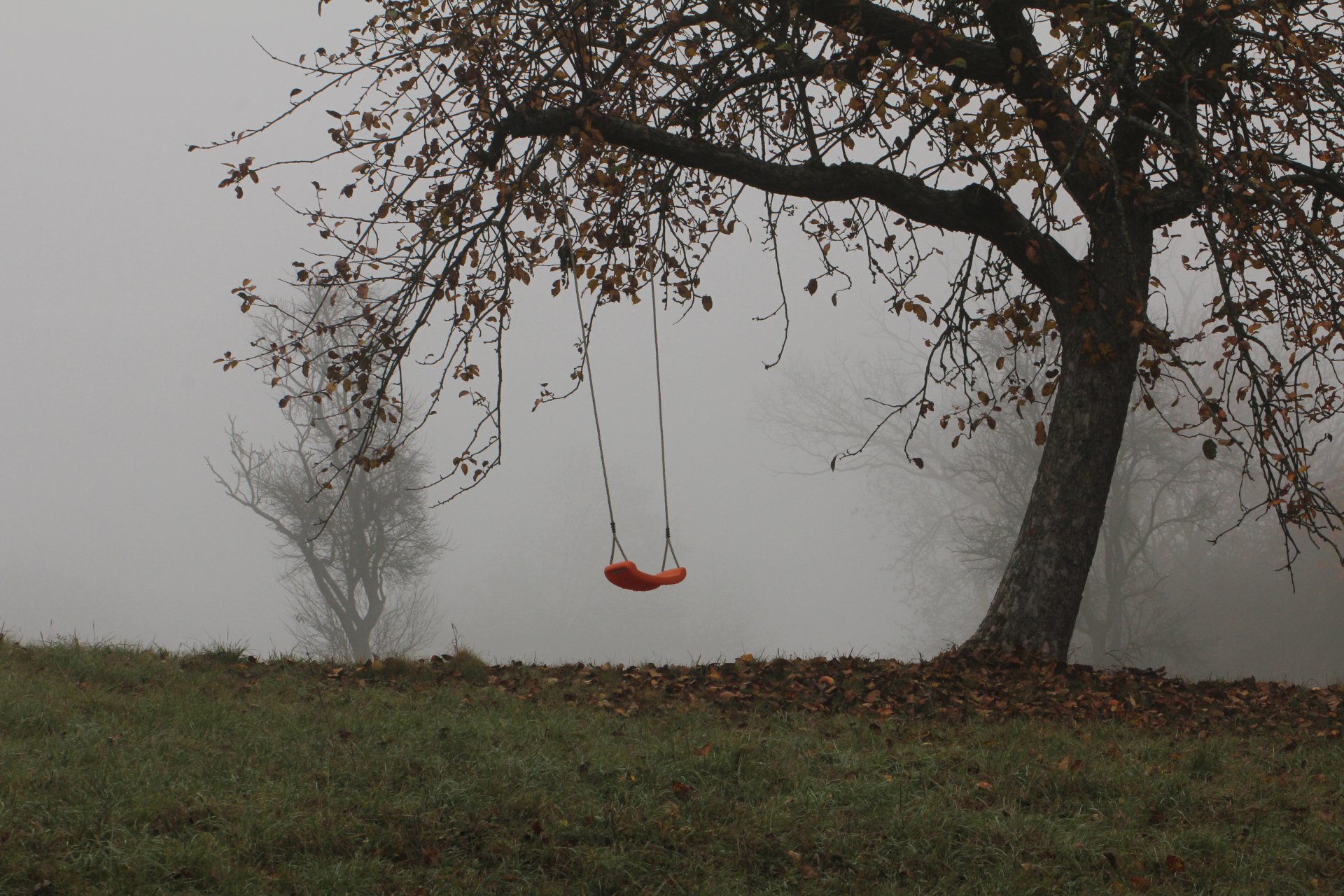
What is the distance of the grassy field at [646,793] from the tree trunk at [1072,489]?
2.93 ft

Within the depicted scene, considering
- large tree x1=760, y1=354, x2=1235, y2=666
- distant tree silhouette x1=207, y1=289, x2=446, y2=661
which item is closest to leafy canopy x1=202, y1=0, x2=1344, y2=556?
large tree x1=760, y1=354, x2=1235, y2=666

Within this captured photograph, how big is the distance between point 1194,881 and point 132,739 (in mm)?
4705

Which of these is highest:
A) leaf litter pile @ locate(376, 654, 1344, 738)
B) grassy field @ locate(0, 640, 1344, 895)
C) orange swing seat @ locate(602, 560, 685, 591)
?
orange swing seat @ locate(602, 560, 685, 591)

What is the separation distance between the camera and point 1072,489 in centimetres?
720

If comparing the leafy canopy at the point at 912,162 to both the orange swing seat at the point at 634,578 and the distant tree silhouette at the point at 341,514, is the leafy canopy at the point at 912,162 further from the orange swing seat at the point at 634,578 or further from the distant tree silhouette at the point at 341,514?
the distant tree silhouette at the point at 341,514

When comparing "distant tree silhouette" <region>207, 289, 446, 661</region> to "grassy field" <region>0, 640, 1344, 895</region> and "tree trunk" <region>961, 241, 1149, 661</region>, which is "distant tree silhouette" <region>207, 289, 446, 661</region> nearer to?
"grassy field" <region>0, 640, 1344, 895</region>

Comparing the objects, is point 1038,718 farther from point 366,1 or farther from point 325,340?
point 325,340

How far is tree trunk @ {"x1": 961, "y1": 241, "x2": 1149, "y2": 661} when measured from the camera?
7.19 m

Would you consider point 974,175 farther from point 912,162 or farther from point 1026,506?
point 1026,506

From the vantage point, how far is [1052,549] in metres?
7.21

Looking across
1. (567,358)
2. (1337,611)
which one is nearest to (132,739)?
(1337,611)

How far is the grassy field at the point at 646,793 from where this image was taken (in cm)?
375

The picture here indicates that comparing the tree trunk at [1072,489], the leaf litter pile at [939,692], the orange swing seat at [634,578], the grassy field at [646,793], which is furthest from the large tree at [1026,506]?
the orange swing seat at [634,578]

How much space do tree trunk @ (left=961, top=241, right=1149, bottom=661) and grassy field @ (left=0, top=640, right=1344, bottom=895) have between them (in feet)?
2.93
